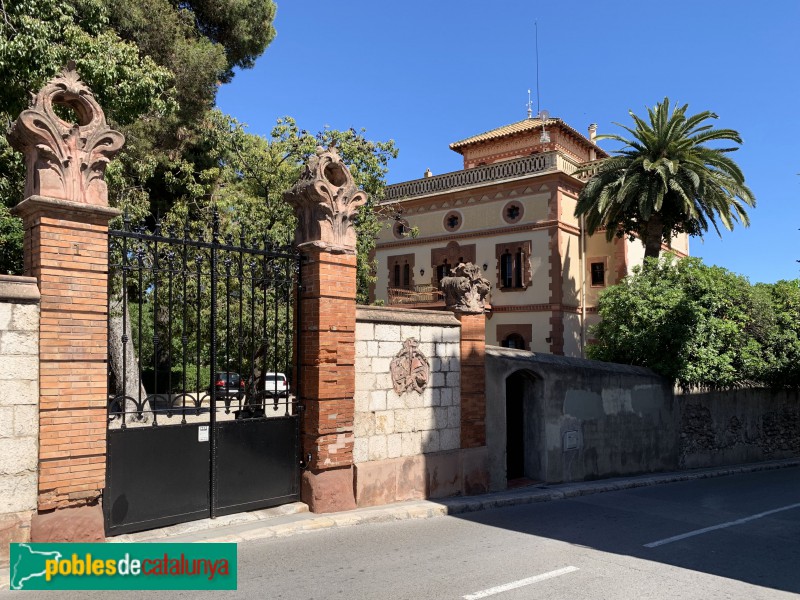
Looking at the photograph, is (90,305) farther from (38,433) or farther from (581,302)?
(581,302)

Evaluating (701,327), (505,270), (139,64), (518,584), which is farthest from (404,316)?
(505,270)

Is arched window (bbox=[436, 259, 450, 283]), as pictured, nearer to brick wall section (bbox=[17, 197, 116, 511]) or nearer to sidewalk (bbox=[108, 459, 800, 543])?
sidewalk (bbox=[108, 459, 800, 543])

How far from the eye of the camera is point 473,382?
11.1m

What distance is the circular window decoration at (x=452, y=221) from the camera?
108 feet

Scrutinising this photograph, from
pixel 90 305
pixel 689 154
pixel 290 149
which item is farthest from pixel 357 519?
pixel 689 154

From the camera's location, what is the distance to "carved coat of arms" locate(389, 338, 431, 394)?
9.91 m

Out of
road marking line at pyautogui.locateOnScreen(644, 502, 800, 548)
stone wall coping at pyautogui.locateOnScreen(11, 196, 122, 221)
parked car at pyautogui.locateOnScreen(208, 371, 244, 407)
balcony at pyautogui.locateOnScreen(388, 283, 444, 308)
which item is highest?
balcony at pyautogui.locateOnScreen(388, 283, 444, 308)

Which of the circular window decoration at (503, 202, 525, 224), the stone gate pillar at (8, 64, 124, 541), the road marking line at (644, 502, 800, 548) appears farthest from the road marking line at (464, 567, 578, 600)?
the circular window decoration at (503, 202, 525, 224)

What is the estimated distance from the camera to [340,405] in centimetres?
898

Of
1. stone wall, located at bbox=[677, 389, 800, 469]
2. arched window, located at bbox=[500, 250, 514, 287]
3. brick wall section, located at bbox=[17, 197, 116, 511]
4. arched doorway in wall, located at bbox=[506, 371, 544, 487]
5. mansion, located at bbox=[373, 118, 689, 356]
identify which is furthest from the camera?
arched window, located at bbox=[500, 250, 514, 287]

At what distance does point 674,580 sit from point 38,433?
6399mm

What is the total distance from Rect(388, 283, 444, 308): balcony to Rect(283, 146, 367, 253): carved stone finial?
23.0 m

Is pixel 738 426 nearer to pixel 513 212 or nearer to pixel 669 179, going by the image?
pixel 669 179

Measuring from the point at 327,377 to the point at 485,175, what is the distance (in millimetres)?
24677
